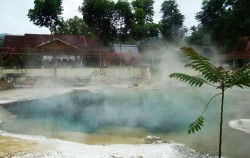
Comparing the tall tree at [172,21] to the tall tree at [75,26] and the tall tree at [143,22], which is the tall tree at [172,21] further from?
the tall tree at [75,26]

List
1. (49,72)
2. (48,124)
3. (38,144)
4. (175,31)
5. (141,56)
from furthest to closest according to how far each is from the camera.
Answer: (175,31), (141,56), (49,72), (48,124), (38,144)

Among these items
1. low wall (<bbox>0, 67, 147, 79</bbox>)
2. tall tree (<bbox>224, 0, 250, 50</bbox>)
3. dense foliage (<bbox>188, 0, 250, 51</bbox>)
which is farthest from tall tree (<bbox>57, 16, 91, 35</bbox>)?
tall tree (<bbox>224, 0, 250, 50</bbox>)

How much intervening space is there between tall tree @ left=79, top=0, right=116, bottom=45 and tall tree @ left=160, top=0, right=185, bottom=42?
616 inches

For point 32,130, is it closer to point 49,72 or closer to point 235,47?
point 49,72

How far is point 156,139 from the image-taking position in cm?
1151

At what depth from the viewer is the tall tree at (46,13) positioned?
33.2 meters

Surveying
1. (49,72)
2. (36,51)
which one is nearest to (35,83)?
(49,72)

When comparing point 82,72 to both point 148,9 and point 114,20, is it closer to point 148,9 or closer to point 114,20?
point 114,20

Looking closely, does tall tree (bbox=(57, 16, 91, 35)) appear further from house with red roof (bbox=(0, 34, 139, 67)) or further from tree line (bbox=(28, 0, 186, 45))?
house with red roof (bbox=(0, 34, 139, 67))

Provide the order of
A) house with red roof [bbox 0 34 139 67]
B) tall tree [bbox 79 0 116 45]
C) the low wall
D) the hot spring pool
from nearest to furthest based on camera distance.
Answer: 1. the hot spring pool
2. the low wall
3. house with red roof [bbox 0 34 139 67]
4. tall tree [bbox 79 0 116 45]

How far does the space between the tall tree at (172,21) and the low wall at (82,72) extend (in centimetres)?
2132

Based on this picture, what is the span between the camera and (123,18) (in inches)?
1724

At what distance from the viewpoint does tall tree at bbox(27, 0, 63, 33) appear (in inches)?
1305

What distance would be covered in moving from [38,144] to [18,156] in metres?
1.61
